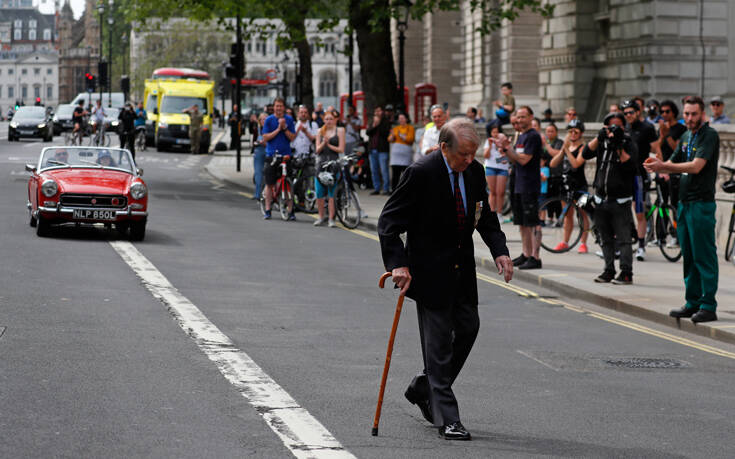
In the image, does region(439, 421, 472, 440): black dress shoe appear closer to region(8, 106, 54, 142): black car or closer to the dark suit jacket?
the dark suit jacket

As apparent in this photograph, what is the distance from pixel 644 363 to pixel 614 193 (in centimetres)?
464

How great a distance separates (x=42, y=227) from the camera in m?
16.8

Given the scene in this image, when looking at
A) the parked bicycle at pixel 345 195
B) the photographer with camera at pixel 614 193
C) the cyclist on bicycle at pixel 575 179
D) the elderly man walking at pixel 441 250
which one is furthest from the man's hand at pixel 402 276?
the parked bicycle at pixel 345 195

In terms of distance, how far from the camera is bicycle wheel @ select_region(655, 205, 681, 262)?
16125mm

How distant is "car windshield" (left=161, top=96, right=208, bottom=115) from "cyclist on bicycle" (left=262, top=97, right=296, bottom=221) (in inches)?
1251

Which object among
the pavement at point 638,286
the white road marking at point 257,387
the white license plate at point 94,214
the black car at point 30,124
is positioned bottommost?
the pavement at point 638,286

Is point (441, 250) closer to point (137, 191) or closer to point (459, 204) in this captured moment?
point (459, 204)

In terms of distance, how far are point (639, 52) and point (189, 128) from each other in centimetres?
2604

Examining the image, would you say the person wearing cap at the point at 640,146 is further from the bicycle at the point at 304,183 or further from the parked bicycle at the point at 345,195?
the bicycle at the point at 304,183

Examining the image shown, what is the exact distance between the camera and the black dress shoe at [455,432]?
6383 millimetres

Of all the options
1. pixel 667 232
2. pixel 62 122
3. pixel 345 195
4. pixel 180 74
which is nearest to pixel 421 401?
pixel 667 232

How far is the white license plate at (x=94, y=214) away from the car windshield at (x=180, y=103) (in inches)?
1426

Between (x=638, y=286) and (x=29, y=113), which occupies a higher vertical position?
(x=29, y=113)

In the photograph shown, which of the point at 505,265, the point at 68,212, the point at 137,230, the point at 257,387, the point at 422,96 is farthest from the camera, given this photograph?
the point at 422,96
